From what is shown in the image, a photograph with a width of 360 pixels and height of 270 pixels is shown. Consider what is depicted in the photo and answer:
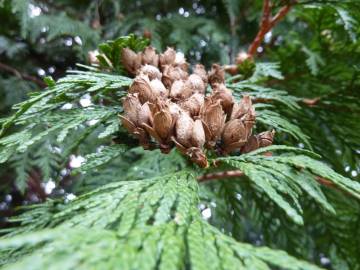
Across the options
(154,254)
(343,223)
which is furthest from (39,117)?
(343,223)

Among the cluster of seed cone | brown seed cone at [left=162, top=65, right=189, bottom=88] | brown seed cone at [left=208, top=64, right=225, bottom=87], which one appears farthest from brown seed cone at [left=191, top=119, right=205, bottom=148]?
brown seed cone at [left=208, top=64, right=225, bottom=87]

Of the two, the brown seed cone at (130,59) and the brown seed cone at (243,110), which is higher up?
the brown seed cone at (130,59)

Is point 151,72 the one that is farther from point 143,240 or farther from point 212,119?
point 143,240

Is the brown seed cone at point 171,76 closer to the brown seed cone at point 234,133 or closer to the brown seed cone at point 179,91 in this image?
the brown seed cone at point 179,91

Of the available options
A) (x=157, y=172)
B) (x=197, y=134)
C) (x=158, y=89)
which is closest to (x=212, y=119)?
(x=197, y=134)

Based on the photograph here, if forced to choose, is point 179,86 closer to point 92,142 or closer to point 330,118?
point 330,118

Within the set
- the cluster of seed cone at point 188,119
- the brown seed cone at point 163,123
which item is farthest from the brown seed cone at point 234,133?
the brown seed cone at point 163,123
